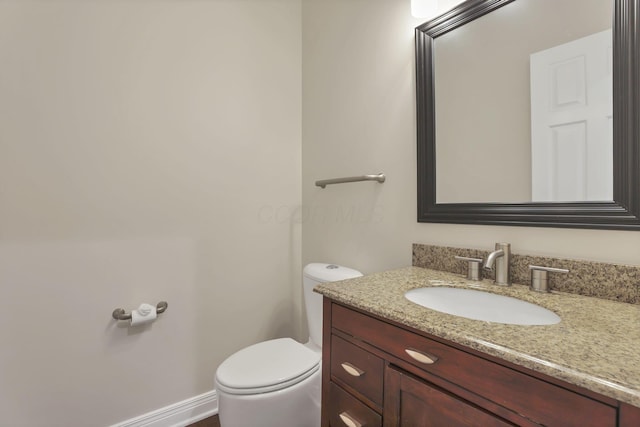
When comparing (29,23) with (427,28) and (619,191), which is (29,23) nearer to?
(427,28)

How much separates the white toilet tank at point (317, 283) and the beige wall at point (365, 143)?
0.45 ft

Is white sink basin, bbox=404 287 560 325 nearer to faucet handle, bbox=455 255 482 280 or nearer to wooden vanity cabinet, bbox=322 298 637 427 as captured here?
faucet handle, bbox=455 255 482 280

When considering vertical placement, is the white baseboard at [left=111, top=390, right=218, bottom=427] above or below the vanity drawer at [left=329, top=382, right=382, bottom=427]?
below

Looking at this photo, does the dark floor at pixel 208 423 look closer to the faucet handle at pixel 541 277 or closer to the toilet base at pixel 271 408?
the toilet base at pixel 271 408

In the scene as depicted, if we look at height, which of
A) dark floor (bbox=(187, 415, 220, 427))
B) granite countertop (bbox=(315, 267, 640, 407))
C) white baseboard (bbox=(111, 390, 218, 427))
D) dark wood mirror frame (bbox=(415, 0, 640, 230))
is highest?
dark wood mirror frame (bbox=(415, 0, 640, 230))

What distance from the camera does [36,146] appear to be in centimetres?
124

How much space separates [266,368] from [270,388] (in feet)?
0.37

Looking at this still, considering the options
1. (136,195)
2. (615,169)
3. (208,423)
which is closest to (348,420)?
(615,169)

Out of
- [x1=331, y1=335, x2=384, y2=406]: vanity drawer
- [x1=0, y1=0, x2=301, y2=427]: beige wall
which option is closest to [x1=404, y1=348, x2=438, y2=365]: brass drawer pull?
[x1=331, y1=335, x2=384, y2=406]: vanity drawer

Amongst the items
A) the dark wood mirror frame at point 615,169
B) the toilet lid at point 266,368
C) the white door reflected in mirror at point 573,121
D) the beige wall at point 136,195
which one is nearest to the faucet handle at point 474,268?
the dark wood mirror frame at point 615,169

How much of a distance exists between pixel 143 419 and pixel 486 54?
224cm

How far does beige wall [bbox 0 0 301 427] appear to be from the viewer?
1230 mm

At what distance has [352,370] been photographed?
855mm

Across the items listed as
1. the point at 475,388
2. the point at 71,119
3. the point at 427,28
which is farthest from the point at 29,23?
the point at 475,388
